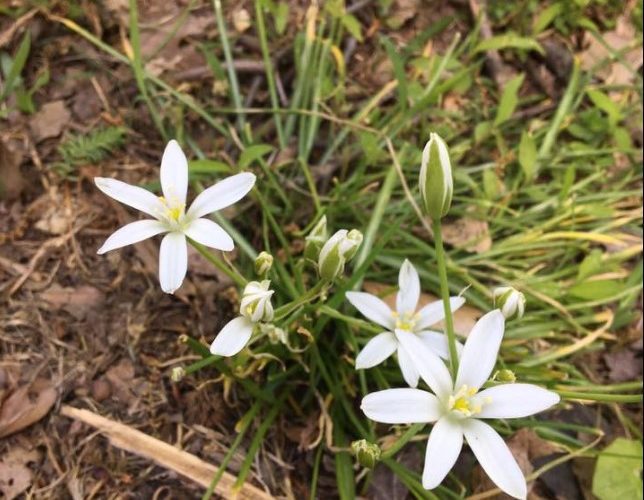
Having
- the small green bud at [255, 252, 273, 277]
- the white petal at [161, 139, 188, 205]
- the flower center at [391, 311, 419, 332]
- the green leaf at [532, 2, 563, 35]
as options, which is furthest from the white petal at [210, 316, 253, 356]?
the green leaf at [532, 2, 563, 35]

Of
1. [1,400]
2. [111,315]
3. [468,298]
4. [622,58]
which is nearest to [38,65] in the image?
[111,315]

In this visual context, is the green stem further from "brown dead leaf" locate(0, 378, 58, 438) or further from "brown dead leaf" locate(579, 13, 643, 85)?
"brown dead leaf" locate(579, 13, 643, 85)

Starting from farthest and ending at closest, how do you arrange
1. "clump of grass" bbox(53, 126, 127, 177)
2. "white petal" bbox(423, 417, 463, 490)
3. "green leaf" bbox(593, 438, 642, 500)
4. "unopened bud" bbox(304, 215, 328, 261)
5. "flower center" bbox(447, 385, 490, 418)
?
"clump of grass" bbox(53, 126, 127, 177) → "green leaf" bbox(593, 438, 642, 500) → "unopened bud" bbox(304, 215, 328, 261) → "flower center" bbox(447, 385, 490, 418) → "white petal" bbox(423, 417, 463, 490)

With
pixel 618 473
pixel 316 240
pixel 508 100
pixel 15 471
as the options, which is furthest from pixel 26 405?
pixel 508 100

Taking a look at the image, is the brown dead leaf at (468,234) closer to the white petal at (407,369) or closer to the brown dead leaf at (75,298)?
the white petal at (407,369)

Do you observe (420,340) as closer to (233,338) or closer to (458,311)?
(233,338)

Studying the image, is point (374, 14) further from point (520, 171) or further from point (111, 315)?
point (111, 315)
